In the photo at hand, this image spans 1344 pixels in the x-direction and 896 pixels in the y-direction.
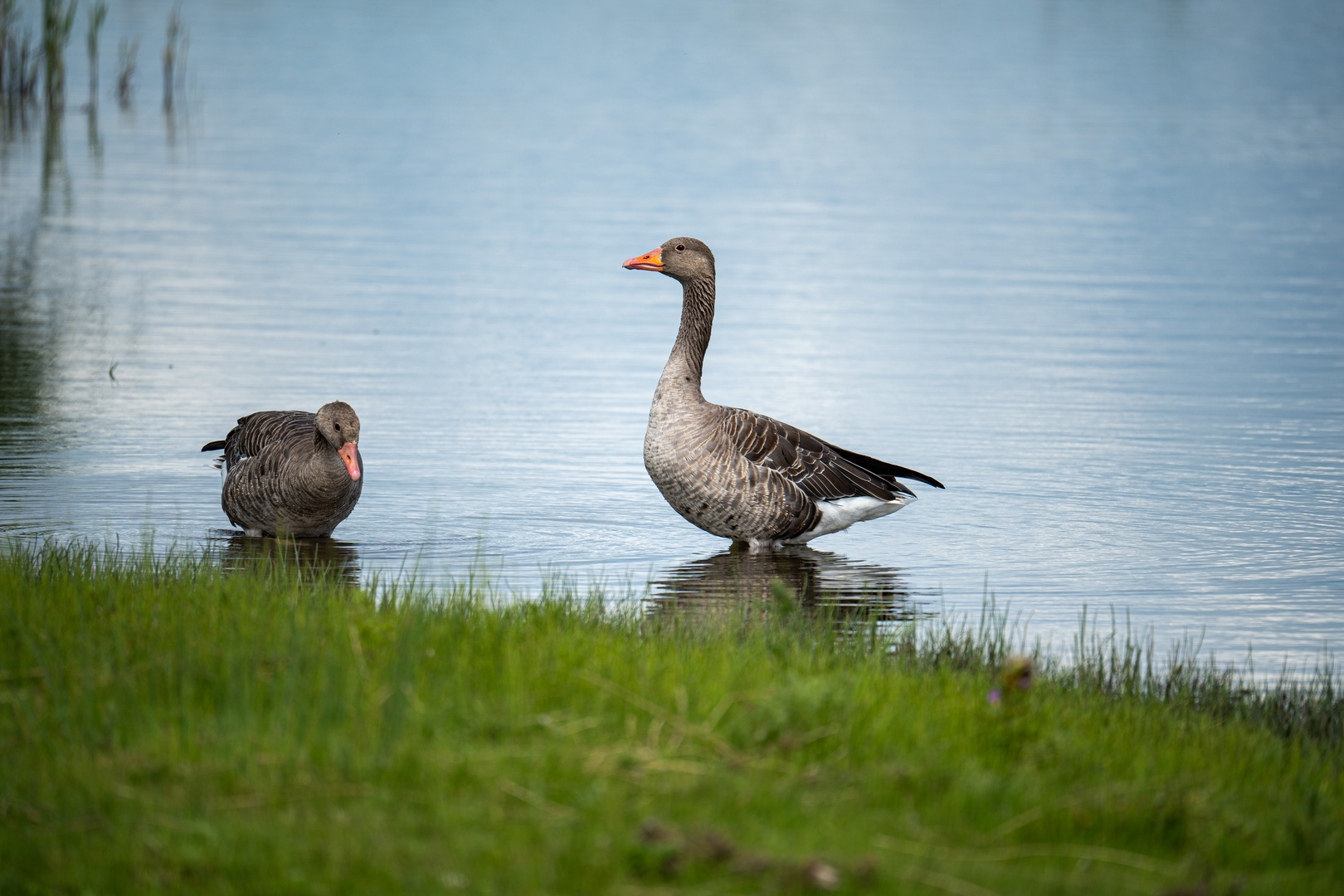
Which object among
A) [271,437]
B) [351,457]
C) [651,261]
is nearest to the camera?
[351,457]

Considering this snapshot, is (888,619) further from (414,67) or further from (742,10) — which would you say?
(742,10)

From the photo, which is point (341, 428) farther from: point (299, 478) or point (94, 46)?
point (94, 46)

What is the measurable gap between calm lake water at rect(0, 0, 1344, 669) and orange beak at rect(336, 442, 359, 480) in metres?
0.69

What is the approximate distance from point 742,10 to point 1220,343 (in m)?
75.4

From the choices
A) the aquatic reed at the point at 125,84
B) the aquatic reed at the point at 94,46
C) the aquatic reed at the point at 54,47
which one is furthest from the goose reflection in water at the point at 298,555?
the aquatic reed at the point at 125,84

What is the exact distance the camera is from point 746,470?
37.5 feet

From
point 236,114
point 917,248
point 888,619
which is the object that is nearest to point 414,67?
point 236,114

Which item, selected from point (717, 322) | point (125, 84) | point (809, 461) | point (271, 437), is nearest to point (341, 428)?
point (271, 437)

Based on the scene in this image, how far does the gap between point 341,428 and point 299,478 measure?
0.51 m

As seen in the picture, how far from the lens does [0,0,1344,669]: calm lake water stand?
1152 centimetres

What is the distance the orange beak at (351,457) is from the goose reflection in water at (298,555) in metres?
0.64

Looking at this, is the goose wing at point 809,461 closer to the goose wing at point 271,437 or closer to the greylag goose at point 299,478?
the greylag goose at point 299,478

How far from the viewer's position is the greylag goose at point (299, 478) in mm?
10617

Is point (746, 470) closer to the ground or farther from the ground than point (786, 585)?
farther from the ground
